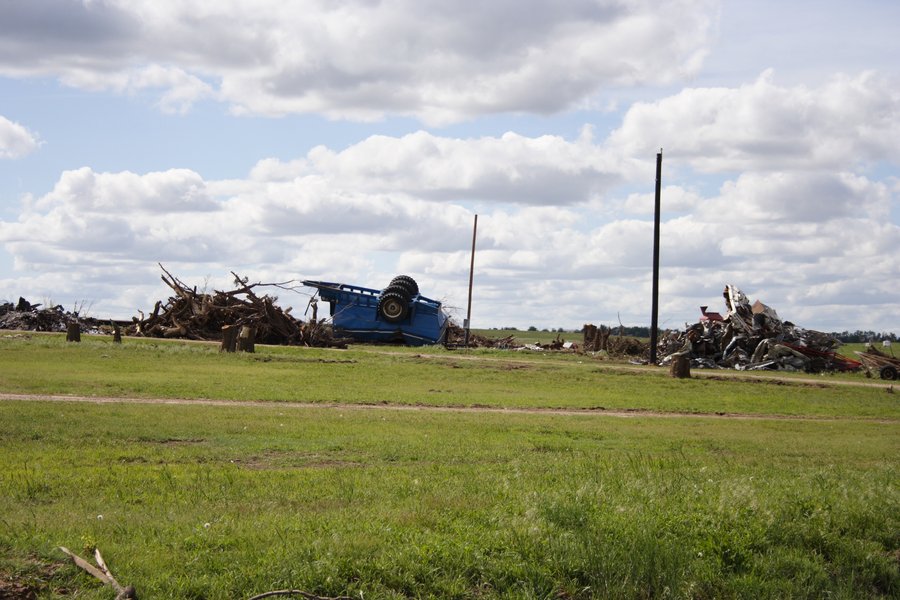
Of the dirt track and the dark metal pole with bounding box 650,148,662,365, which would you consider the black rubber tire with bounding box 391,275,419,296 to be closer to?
the dark metal pole with bounding box 650,148,662,365

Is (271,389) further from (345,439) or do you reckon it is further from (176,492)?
(176,492)

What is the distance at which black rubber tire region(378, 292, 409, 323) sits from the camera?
5866 centimetres

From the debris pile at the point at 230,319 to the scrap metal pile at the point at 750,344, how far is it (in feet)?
60.6

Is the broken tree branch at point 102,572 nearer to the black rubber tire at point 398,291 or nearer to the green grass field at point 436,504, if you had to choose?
the green grass field at point 436,504

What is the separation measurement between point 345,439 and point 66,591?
9.19m

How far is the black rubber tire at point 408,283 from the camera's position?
6069 cm

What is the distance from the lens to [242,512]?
10.2 metres

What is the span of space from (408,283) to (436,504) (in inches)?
1984

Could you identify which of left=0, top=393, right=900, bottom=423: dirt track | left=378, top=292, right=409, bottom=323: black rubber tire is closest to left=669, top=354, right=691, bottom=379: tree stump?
left=0, top=393, right=900, bottom=423: dirt track

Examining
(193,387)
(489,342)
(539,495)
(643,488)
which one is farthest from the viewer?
(489,342)

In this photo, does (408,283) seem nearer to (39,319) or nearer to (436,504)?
(39,319)

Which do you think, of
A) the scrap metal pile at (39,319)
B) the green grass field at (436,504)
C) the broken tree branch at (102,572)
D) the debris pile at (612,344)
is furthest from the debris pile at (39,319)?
the broken tree branch at (102,572)

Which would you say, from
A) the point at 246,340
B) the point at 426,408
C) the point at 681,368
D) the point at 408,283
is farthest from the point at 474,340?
the point at 426,408

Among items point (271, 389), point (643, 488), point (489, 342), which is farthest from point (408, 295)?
point (643, 488)
